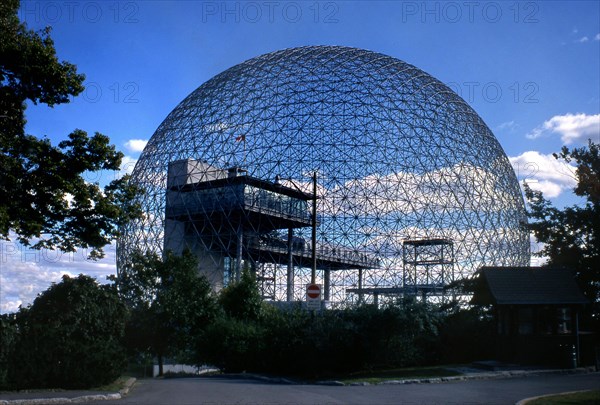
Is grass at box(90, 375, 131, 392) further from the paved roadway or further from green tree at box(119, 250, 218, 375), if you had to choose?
green tree at box(119, 250, 218, 375)

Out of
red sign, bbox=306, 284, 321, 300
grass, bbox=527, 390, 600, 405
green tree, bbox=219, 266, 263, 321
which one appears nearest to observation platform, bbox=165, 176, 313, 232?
Answer: green tree, bbox=219, 266, 263, 321

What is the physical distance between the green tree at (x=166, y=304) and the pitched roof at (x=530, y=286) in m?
13.3

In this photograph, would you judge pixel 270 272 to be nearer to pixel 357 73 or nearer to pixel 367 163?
pixel 367 163

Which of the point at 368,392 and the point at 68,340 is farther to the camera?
the point at 68,340

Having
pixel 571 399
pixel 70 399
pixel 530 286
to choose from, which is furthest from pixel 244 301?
pixel 571 399

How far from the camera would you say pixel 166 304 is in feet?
108

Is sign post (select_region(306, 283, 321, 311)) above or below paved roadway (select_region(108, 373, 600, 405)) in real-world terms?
above

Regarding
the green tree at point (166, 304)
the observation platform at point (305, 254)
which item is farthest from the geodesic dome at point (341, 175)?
the green tree at point (166, 304)

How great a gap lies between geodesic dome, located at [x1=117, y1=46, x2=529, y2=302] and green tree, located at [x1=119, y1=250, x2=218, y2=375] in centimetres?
1440

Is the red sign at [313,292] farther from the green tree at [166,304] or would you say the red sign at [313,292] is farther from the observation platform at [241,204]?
the observation platform at [241,204]

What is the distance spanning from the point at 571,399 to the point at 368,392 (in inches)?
204

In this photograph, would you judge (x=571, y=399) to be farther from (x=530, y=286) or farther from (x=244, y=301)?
(x=244, y=301)

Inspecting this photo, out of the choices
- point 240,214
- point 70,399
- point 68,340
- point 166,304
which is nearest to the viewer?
point 70,399

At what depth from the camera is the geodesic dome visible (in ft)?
170
